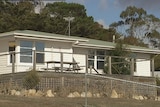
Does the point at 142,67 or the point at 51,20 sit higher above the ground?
the point at 51,20

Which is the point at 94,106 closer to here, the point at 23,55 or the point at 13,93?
the point at 13,93

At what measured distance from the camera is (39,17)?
51.2 meters

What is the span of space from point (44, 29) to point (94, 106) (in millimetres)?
36719

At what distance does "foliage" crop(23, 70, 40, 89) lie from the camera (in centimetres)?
2134

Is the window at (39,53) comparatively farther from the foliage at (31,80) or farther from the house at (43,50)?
the foliage at (31,80)

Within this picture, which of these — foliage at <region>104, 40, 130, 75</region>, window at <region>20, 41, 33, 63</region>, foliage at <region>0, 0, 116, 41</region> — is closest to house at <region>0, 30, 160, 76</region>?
window at <region>20, 41, 33, 63</region>

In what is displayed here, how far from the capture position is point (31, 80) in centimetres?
2145

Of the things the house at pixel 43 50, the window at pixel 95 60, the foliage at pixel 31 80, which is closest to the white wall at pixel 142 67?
the house at pixel 43 50

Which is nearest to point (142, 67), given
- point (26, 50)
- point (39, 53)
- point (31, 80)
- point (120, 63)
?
point (120, 63)

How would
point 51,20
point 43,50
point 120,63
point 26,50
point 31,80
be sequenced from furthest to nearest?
point 51,20 → point 43,50 → point 120,63 → point 26,50 → point 31,80

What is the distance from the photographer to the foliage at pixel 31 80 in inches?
840

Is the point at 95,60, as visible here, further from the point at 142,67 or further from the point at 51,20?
the point at 51,20

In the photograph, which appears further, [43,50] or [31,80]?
[43,50]

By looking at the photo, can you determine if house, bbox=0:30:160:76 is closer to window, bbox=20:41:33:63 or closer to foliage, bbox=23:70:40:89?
window, bbox=20:41:33:63
